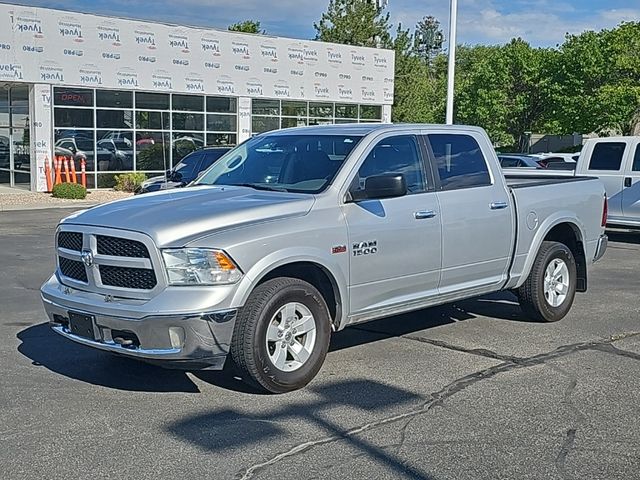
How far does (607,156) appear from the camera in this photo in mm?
15703

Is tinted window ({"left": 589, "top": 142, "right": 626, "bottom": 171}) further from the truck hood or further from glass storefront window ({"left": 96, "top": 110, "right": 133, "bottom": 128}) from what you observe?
glass storefront window ({"left": 96, "top": 110, "right": 133, "bottom": 128})

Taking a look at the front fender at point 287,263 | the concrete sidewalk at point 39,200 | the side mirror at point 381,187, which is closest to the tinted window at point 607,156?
the side mirror at point 381,187

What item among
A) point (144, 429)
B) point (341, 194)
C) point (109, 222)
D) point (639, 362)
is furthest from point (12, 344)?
point (639, 362)

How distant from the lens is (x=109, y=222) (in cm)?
587

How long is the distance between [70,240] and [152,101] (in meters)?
22.7

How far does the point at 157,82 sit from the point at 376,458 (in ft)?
81.1

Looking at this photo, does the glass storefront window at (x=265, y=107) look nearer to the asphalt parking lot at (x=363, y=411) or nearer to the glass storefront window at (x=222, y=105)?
the glass storefront window at (x=222, y=105)

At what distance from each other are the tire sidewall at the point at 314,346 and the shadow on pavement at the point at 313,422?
0.45ft

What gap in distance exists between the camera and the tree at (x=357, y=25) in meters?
45.8

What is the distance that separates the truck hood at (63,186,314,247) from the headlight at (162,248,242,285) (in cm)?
7

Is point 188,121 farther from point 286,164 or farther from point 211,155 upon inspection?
point 286,164

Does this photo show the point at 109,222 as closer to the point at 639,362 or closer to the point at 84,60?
the point at 639,362

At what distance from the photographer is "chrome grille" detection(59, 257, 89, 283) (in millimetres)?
6000

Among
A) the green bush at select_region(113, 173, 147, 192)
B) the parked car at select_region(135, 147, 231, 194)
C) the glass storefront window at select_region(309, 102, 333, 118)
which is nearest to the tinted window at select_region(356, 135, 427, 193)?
the parked car at select_region(135, 147, 231, 194)
